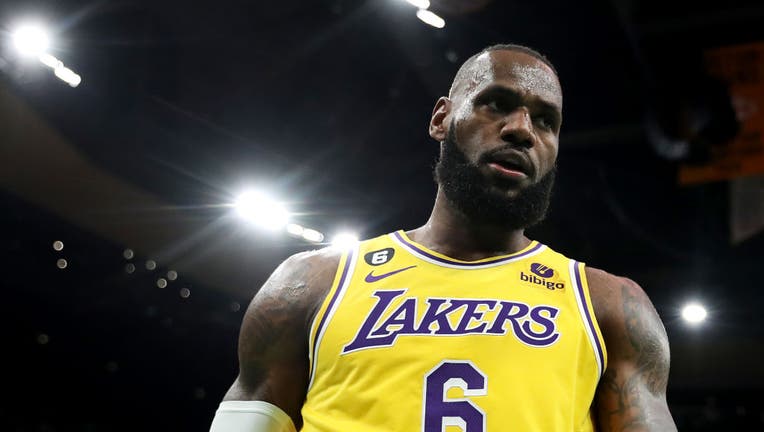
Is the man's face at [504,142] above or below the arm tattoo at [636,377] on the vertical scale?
above

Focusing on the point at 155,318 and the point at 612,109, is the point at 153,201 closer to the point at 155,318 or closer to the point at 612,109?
the point at 155,318

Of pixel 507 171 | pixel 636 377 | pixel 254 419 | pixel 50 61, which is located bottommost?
pixel 254 419

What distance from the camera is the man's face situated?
197cm

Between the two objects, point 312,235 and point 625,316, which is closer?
point 625,316

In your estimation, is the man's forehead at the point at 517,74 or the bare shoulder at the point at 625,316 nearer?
the bare shoulder at the point at 625,316

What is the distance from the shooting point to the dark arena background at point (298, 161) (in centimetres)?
545

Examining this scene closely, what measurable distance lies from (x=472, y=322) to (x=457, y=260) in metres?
0.26

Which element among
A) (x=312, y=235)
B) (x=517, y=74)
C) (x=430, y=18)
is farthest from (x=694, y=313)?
(x=517, y=74)

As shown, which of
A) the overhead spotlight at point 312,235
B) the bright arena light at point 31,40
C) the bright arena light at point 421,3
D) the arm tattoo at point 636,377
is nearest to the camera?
the arm tattoo at point 636,377

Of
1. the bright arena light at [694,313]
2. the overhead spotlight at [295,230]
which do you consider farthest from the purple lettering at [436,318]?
the bright arena light at [694,313]

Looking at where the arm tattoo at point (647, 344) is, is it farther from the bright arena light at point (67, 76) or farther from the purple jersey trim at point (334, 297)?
the bright arena light at point (67, 76)

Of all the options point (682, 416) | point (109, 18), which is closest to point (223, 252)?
point (109, 18)

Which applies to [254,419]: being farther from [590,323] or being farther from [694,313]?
[694,313]

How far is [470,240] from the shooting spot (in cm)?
206
